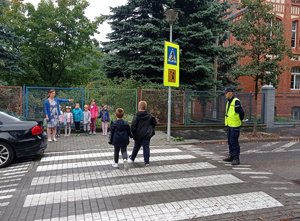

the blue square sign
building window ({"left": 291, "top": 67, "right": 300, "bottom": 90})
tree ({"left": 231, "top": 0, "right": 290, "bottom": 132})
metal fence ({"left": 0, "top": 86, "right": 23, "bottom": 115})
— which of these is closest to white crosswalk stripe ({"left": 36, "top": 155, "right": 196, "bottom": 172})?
the blue square sign

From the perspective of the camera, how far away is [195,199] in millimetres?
5582

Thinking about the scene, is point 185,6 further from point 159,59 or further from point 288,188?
point 288,188

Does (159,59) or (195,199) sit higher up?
(159,59)

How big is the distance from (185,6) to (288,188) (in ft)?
48.8

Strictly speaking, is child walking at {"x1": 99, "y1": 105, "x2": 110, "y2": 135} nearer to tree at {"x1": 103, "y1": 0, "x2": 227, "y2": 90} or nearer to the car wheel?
tree at {"x1": 103, "y1": 0, "x2": 227, "y2": 90}

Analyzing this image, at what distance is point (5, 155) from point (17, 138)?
0.51 metres

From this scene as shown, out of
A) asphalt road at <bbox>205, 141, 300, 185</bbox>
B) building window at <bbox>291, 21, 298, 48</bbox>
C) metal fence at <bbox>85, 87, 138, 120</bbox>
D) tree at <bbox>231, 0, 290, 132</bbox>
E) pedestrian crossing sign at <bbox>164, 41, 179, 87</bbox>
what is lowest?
asphalt road at <bbox>205, 141, 300, 185</bbox>

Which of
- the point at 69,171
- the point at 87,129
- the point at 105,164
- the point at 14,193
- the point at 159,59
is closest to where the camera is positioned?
the point at 14,193

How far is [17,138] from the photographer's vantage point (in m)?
8.64

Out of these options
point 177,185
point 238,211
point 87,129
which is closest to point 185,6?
point 87,129

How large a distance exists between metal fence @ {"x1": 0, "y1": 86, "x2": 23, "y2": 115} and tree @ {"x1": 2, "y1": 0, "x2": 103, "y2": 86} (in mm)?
8779

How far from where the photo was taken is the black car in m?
8.48

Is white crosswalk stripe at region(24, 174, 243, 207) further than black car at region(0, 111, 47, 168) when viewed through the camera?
No

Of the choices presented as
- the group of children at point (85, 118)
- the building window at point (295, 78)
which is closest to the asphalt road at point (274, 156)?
the group of children at point (85, 118)
